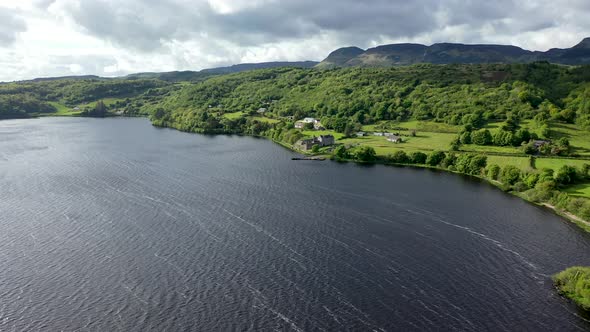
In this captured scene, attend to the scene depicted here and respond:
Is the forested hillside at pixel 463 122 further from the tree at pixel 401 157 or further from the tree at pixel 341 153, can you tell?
the tree at pixel 401 157

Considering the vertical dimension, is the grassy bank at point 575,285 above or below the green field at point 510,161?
below

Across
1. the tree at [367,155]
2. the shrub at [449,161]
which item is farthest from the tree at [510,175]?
the tree at [367,155]

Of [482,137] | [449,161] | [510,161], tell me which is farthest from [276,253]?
[482,137]

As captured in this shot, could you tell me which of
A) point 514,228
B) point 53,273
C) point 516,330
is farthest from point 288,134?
point 516,330

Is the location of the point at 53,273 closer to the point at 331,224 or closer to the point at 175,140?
the point at 331,224

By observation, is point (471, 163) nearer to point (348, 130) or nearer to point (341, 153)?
point (341, 153)

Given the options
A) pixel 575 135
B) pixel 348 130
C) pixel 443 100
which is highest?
pixel 443 100

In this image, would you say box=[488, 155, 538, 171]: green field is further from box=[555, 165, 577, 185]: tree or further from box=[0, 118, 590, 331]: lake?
box=[0, 118, 590, 331]: lake

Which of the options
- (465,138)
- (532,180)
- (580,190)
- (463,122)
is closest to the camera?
(580,190)

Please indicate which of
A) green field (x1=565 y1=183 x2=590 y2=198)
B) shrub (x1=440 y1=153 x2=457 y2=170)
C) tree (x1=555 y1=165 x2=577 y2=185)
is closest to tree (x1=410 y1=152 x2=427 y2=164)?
shrub (x1=440 y1=153 x2=457 y2=170)
